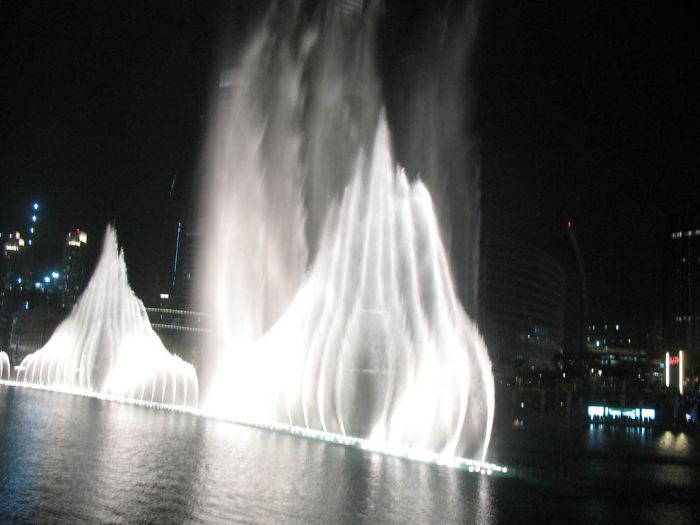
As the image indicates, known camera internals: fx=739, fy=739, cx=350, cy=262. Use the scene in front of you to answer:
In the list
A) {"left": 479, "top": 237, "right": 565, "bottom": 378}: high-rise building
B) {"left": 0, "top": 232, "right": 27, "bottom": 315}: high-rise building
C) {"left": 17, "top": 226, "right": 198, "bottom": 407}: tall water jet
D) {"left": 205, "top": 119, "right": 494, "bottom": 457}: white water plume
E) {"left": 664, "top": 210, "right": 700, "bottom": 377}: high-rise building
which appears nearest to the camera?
{"left": 205, "top": 119, "right": 494, "bottom": 457}: white water plume

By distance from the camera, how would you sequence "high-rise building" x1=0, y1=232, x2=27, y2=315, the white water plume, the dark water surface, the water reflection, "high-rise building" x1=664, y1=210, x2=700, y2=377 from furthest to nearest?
"high-rise building" x1=664, y1=210, x2=700, y2=377
"high-rise building" x1=0, y1=232, x2=27, y2=315
the water reflection
the white water plume
the dark water surface

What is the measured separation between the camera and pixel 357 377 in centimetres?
5059

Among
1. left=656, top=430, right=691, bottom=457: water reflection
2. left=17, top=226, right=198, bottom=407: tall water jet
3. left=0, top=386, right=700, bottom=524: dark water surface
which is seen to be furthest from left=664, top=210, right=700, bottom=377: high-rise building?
left=0, top=386, right=700, bottom=524: dark water surface

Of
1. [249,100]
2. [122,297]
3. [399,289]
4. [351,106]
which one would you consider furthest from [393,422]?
[122,297]

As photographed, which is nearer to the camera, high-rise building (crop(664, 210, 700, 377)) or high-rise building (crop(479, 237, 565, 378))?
high-rise building (crop(479, 237, 565, 378))

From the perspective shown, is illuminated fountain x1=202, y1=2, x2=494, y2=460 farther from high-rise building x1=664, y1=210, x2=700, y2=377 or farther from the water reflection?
high-rise building x1=664, y1=210, x2=700, y2=377

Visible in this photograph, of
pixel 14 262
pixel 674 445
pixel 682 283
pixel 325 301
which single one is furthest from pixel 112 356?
pixel 682 283

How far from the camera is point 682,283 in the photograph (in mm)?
160125

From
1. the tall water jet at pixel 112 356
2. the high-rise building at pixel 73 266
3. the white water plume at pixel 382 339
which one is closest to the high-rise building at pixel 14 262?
the high-rise building at pixel 73 266

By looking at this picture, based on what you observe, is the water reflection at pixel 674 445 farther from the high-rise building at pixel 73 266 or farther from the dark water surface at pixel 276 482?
the high-rise building at pixel 73 266

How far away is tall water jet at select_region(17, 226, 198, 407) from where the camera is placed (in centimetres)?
5756

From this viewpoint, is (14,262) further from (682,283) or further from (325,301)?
(682,283)

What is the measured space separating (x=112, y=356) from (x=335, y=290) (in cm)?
3158

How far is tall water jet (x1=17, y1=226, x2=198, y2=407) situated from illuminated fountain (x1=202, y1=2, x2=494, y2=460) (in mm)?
7771
